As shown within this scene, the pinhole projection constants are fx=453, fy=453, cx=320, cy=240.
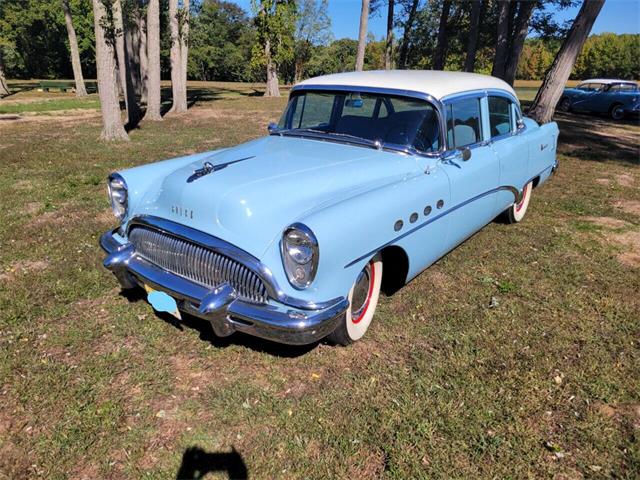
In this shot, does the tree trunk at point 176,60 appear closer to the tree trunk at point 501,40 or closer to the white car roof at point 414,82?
the tree trunk at point 501,40

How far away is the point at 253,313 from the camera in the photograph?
2.58m

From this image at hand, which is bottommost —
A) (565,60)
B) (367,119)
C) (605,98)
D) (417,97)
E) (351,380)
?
(351,380)

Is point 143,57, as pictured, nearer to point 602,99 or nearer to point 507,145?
point 602,99

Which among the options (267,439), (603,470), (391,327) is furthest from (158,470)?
(603,470)

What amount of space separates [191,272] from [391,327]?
1585 millimetres

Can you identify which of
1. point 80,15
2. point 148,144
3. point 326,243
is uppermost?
point 80,15

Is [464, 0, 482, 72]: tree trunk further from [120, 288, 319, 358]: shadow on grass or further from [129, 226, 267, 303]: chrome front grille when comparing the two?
[129, 226, 267, 303]: chrome front grille

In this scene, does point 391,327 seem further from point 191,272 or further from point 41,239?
point 41,239

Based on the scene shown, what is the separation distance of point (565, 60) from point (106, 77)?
1080 cm

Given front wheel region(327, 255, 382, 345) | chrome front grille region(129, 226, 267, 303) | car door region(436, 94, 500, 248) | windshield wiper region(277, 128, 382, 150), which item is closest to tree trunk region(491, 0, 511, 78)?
car door region(436, 94, 500, 248)

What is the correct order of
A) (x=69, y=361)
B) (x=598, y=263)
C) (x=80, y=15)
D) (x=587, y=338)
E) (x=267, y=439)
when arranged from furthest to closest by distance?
1. (x=80, y=15)
2. (x=598, y=263)
3. (x=587, y=338)
4. (x=69, y=361)
5. (x=267, y=439)

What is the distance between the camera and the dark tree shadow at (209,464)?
2.28 meters

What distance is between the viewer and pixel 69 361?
10.0 ft

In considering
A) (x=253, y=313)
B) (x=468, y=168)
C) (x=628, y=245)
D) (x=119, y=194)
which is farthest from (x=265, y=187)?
(x=628, y=245)
